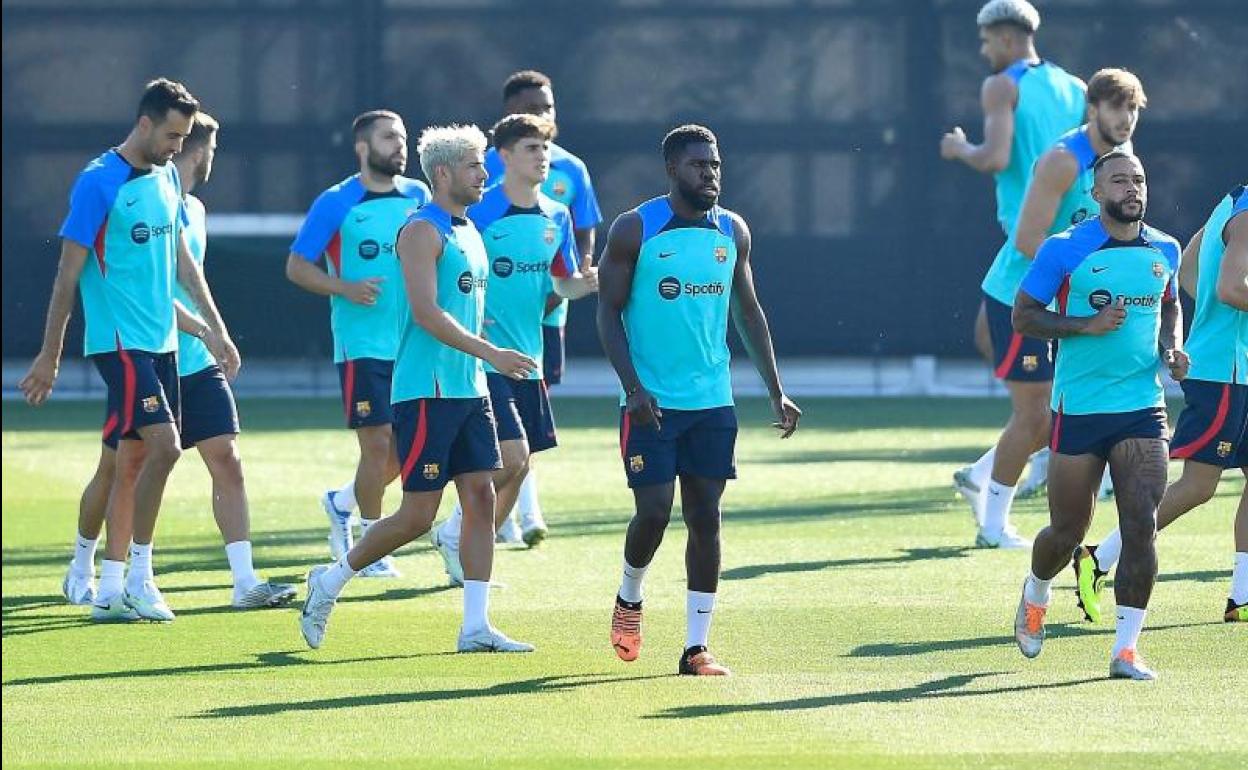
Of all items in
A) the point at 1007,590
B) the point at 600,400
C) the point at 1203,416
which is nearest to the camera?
the point at 1203,416

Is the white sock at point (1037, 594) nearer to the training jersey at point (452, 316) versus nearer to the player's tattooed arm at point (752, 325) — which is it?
the player's tattooed arm at point (752, 325)

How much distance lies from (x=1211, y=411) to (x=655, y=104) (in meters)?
14.4

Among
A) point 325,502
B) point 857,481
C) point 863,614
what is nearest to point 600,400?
point 857,481

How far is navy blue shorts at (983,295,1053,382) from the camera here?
42.3 ft

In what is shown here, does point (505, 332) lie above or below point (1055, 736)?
above

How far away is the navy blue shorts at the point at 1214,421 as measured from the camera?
415 inches

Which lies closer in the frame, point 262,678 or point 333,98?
point 262,678

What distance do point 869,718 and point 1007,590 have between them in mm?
3145

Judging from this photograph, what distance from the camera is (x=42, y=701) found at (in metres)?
9.09

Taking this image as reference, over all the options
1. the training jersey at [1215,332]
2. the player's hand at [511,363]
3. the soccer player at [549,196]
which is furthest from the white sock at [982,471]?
the player's hand at [511,363]

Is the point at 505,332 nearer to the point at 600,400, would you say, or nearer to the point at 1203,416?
the point at 1203,416

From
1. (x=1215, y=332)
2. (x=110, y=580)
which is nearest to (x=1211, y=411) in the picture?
(x=1215, y=332)

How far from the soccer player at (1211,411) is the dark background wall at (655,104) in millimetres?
13710

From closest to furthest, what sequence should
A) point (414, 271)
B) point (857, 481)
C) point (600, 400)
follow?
point (414, 271) → point (857, 481) → point (600, 400)
